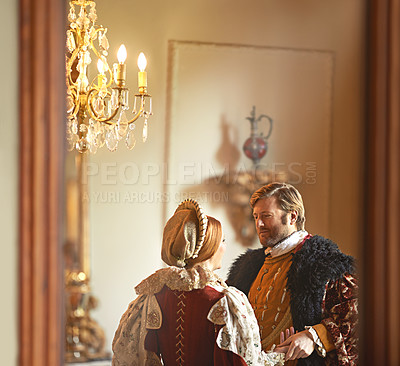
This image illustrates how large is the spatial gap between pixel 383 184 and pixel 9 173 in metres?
0.66

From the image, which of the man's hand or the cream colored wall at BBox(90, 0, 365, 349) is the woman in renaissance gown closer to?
the man's hand

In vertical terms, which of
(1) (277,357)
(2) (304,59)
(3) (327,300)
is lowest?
(1) (277,357)

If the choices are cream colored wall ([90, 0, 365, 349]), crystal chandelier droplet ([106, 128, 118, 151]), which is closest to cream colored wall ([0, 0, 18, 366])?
crystal chandelier droplet ([106, 128, 118, 151])

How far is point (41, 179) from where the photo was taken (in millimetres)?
948

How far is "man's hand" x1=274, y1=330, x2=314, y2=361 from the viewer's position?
185 cm

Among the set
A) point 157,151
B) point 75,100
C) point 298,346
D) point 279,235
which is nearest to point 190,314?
point 298,346

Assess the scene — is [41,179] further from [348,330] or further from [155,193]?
[155,193]

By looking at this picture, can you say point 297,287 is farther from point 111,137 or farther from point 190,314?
point 111,137

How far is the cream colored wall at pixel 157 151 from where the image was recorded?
2777 mm

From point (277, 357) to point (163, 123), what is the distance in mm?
1438

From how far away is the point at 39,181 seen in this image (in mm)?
946

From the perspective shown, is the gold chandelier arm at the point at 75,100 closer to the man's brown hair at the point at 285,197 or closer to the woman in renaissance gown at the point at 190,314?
the woman in renaissance gown at the point at 190,314

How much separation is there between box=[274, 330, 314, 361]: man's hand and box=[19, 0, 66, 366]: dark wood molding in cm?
106

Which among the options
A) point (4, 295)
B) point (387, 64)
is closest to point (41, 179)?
point (4, 295)
